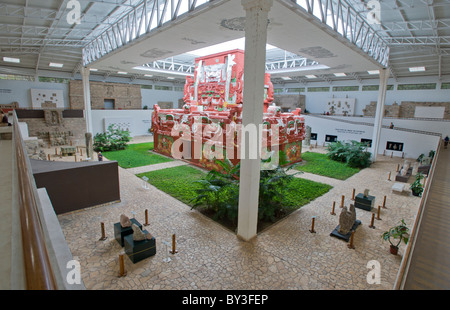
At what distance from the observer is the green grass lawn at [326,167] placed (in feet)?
39.7

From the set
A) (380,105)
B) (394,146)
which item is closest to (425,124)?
(394,146)

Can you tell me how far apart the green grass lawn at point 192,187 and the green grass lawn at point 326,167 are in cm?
190

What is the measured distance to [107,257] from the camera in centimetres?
524

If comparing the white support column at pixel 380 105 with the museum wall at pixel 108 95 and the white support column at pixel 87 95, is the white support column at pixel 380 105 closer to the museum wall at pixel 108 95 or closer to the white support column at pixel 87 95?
the white support column at pixel 87 95

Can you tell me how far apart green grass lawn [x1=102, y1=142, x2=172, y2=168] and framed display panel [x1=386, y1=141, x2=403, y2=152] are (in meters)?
14.9

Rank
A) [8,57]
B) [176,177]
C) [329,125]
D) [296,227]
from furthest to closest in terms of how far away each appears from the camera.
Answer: [329,125] → [8,57] → [176,177] → [296,227]

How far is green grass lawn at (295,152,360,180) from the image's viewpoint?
476 inches

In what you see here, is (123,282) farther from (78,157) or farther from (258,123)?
(78,157)

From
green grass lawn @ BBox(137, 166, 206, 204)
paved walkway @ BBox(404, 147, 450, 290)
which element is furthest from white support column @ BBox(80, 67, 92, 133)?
paved walkway @ BBox(404, 147, 450, 290)

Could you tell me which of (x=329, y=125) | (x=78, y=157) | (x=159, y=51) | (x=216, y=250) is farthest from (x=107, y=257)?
(x=329, y=125)

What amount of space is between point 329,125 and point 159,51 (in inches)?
570

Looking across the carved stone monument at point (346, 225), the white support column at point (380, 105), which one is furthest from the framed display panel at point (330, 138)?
the carved stone monument at point (346, 225)

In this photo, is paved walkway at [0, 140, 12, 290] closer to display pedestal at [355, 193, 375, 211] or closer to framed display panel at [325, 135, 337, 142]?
display pedestal at [355, 193, 375, 211]

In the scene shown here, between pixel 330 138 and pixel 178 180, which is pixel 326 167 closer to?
pixel 330 138
